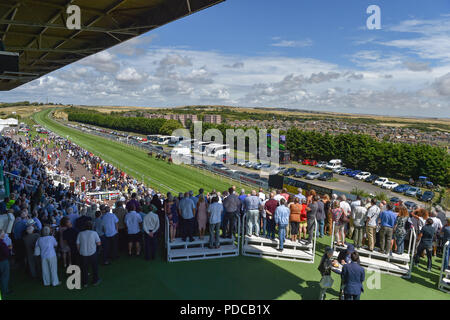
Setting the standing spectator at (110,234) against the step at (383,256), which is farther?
the step at (383,256)

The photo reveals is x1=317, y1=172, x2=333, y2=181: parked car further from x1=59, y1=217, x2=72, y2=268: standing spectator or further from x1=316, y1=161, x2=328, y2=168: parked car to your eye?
x1=59, y1=217, x2=72, y2=268: standing spectator

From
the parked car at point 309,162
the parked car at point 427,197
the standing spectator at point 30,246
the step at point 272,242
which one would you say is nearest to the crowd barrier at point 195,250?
the step at point 272,242

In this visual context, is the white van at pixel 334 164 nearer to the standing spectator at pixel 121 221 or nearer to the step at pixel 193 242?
the step at pixel 193 242

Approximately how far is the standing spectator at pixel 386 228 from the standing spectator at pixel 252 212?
2.80 metres

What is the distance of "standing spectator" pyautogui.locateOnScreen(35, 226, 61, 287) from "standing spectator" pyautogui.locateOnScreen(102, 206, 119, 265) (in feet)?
3.35

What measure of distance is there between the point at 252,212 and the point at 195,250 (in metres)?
1.65

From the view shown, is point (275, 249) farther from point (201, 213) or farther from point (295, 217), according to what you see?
point (201, 213)

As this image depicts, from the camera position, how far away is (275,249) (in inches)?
285

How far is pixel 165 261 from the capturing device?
21.9ft

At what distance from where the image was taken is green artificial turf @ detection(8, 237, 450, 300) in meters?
5.45

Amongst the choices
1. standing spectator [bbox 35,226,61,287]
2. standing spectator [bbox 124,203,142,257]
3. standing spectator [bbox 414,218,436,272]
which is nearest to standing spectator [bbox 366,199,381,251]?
standing spectator [bbox 414,218,436,272]

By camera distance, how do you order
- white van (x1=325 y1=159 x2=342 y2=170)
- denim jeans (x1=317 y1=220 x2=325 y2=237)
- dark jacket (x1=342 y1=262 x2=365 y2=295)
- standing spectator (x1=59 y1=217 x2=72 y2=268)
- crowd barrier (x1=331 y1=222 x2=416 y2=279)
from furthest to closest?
1. white van (x1=325 y1=159 x2=342 y2=170)
2. denim jeans (x1=317 y1=220 x2=325 y2=237)
3. crowd barrier (x1=331 y1=222 x2=416 y2=279)
4. standing spectator (x1=59 y1=217 x2=72 y2=268)
5. dark jacket (x1=342 y1=262 x2=365 y2=295)

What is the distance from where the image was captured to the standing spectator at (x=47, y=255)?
18.1ft

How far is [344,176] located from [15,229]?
4910 cm
